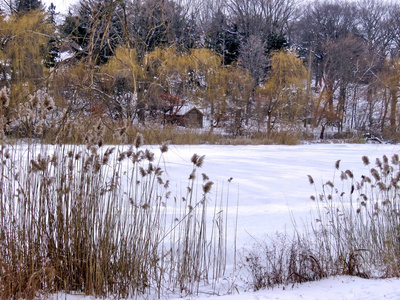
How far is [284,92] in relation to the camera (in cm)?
2214

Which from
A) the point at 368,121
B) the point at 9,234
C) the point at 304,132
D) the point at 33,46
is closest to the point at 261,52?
the point at 304,132

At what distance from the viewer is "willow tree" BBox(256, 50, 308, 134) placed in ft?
71.6

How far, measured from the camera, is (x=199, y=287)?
3.37 m

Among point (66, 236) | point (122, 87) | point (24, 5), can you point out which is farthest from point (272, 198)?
point (122, 87)

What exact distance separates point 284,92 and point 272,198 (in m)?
16.7

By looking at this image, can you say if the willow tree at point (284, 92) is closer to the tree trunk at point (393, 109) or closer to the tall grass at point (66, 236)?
the tree trunk at point (393, 109)

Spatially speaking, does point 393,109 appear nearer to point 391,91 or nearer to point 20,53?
point 391,91

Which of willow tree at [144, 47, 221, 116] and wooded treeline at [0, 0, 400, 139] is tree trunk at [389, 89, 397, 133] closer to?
wooded treeline at [0, 0, 400, 139]

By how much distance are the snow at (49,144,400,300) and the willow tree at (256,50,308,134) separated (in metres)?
9.98

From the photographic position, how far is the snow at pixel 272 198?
294cm

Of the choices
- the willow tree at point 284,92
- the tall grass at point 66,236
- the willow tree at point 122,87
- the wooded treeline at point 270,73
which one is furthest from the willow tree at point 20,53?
the tall grass at point 66,236

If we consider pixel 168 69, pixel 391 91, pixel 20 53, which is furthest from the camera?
pixel 391 91

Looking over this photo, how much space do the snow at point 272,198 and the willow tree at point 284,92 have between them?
9.98 m

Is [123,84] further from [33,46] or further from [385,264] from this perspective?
[385,264]
